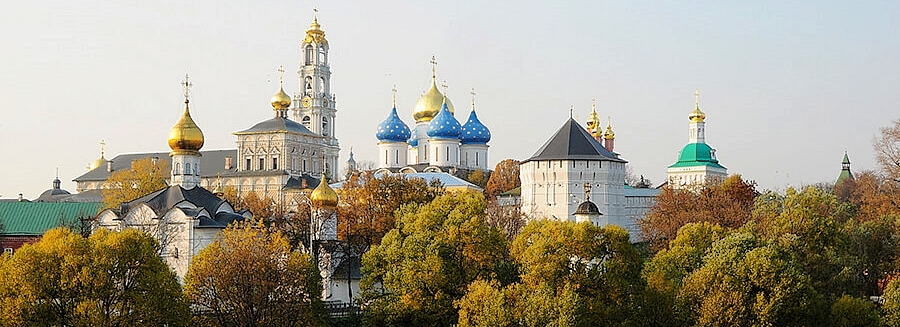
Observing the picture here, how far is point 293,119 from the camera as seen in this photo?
2960 inches

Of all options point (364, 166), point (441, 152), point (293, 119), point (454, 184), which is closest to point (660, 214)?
point (454, 184)

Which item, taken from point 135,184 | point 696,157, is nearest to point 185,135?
point 135,184

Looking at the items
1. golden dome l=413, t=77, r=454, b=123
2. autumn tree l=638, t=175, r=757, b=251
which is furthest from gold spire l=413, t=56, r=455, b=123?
autumn tree l=638, t=175, r=757, b=251

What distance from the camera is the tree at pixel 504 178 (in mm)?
61884

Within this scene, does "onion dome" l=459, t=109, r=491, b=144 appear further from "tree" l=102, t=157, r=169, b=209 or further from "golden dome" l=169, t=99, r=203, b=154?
"golden dome" l=169, t=99, r=203, b=154

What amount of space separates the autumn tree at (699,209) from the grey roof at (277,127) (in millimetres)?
22866

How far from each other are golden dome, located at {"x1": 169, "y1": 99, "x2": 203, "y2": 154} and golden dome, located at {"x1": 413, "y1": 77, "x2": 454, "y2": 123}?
31.7 metres

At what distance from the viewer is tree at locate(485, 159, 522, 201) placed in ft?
203

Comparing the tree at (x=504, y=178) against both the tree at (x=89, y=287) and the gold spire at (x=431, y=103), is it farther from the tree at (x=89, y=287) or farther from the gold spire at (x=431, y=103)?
the tree at (x=89, y=287)

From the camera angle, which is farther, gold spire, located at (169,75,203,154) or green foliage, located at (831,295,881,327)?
gold spire, located at (169,75,203,154)

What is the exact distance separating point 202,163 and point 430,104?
12501mm

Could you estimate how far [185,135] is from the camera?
37469 mm

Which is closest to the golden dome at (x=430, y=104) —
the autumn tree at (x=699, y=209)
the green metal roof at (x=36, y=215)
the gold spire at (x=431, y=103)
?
the gold spire at (x=431, y=103)

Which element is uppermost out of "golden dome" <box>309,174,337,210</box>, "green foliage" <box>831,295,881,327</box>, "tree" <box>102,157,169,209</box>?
"tree" <box>102,157,169,209</box>
